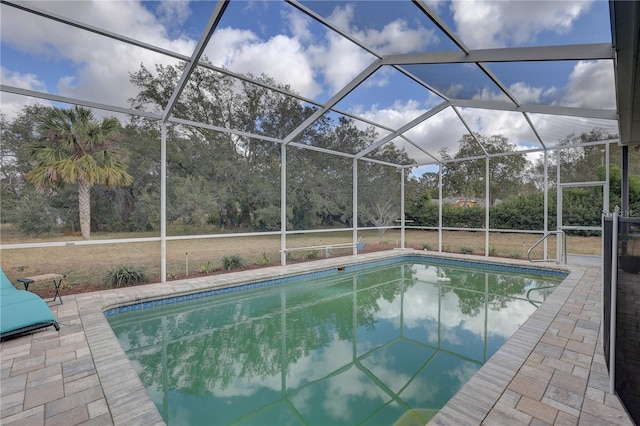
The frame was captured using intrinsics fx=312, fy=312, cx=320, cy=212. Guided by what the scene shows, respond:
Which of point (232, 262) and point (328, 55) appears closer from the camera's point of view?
point (328, 55)

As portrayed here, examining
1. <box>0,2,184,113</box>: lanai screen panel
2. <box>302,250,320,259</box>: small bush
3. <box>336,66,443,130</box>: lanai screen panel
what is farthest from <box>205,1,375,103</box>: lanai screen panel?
<box>302,250,320,259</box>: small bush

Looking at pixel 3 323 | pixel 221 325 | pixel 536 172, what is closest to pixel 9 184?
pixel 3 323

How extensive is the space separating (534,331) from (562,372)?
1091mm

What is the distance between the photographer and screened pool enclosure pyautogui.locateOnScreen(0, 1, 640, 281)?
13.1 ft

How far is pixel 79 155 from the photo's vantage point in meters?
5.21

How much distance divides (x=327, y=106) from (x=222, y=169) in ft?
8.90

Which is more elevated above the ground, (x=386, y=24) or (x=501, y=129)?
(x=386, y=24)

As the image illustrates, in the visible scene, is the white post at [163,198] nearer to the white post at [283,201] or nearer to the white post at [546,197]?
the white post at [283,201]

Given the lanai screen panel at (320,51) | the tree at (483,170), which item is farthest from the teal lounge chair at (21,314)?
the tree at (483,170)

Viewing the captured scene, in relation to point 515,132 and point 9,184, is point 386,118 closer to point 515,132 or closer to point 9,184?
point 515,132

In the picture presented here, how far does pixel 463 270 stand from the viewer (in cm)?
877

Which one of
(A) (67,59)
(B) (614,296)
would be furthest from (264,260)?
(B) (614,296)

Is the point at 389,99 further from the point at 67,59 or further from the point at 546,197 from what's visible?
the point at 67,59

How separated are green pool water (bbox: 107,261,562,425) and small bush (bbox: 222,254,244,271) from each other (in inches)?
48.5
